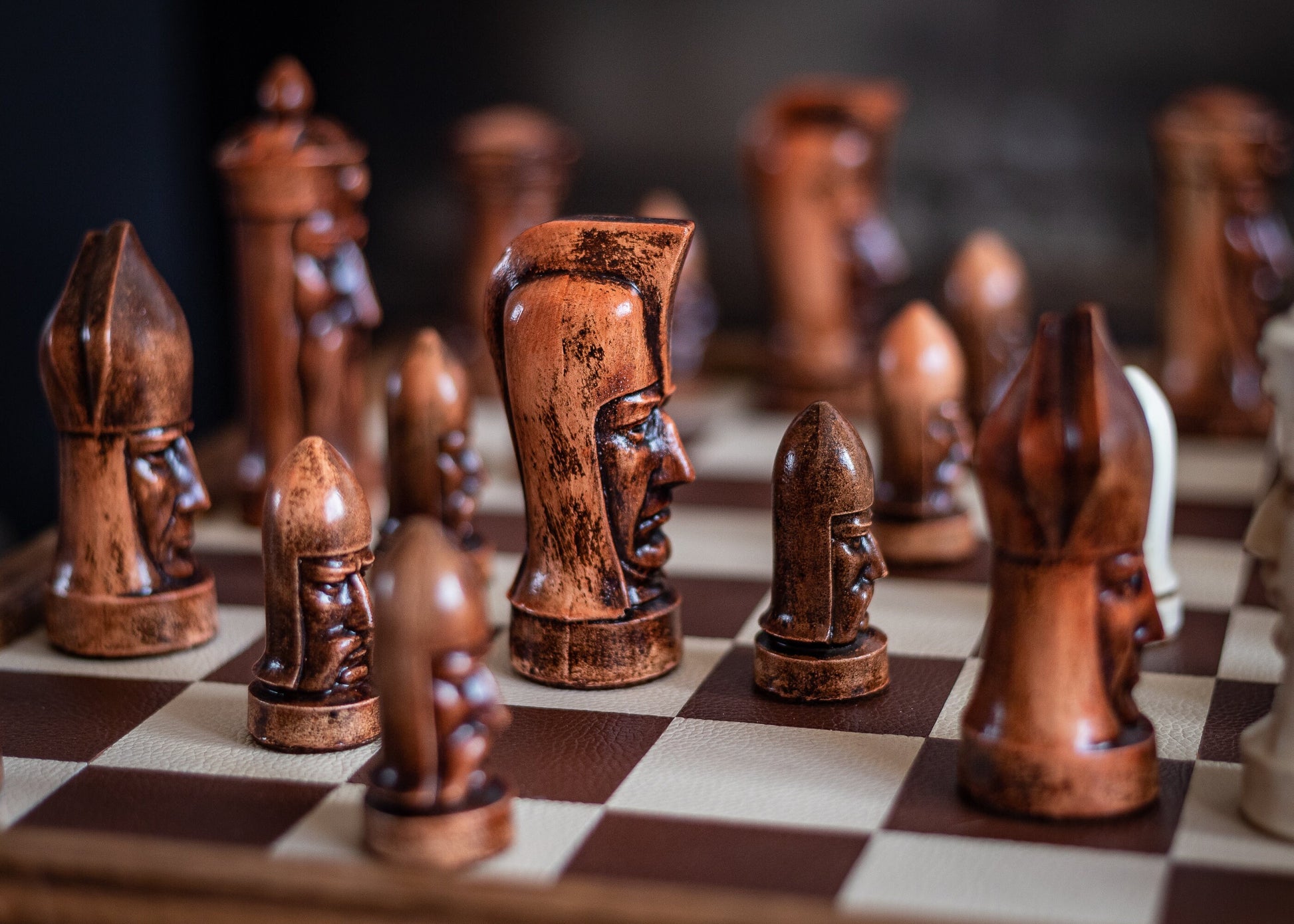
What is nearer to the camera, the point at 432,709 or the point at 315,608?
the point at 432,709

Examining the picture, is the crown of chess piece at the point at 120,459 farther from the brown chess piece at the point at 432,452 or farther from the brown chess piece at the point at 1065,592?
the brown chess piece at the point at 1065,592

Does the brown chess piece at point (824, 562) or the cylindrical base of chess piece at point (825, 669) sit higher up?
the brown chess piece at point (824, 562)

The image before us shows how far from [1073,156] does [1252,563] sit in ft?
4.23

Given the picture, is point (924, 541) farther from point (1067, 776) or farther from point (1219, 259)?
point (1219, 259)

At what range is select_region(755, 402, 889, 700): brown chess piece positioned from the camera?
4.20 feet

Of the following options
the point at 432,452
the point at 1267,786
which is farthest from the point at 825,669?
the point at 432,452

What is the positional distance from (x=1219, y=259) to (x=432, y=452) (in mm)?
1102

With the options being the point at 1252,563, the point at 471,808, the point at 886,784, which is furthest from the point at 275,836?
the point at 1252,563

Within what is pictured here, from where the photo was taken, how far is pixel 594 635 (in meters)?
1.32

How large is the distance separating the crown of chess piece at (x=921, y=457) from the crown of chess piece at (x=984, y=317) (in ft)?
1.15

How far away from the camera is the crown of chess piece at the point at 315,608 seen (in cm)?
118

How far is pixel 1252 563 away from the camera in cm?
163

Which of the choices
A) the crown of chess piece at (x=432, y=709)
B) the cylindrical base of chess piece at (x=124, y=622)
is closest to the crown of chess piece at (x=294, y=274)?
the cylindrical base of chess piece at (x=124, y=622)

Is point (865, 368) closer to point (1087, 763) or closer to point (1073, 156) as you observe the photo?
point (1073, 156)
